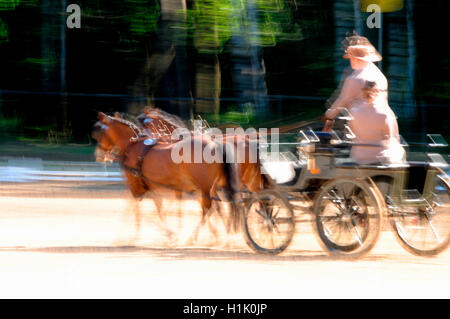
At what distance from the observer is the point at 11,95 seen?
1798cm

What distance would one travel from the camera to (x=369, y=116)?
23.0 feet

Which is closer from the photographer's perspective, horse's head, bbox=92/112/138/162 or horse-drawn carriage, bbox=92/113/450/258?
horse-drawn carriage, bbox=92/113/450/258

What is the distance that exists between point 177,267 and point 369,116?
2017mm

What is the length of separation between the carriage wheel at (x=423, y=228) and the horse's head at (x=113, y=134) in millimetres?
2808

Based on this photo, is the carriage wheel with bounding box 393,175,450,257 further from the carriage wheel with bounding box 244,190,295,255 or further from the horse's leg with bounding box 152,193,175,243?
the horse's leg with bounding box 152,193,175,243

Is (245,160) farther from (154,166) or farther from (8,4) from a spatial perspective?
(8,4)

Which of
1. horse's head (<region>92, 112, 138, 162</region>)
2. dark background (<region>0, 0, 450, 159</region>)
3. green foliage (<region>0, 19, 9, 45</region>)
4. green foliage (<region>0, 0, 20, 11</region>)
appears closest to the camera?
horse's head (<region>92, 112, 138, 162</region>)

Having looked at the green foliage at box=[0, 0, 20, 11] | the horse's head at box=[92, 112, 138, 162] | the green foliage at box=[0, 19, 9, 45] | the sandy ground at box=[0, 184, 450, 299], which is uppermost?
the green foliage at box=[0, 0, 20, 11]

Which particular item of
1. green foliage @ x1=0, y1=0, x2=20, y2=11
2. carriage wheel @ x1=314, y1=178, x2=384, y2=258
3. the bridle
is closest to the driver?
carriage wheel @ x1=314, y1=178, x2=384, y2=258

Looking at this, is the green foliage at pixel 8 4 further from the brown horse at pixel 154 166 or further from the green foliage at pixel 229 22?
the brown horse at pixel 154 166

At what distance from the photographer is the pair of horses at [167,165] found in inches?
299

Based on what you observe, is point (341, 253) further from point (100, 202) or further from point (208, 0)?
point (208, 0)

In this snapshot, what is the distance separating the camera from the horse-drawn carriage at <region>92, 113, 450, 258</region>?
688 centimetres

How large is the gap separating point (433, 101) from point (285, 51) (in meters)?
3.14
